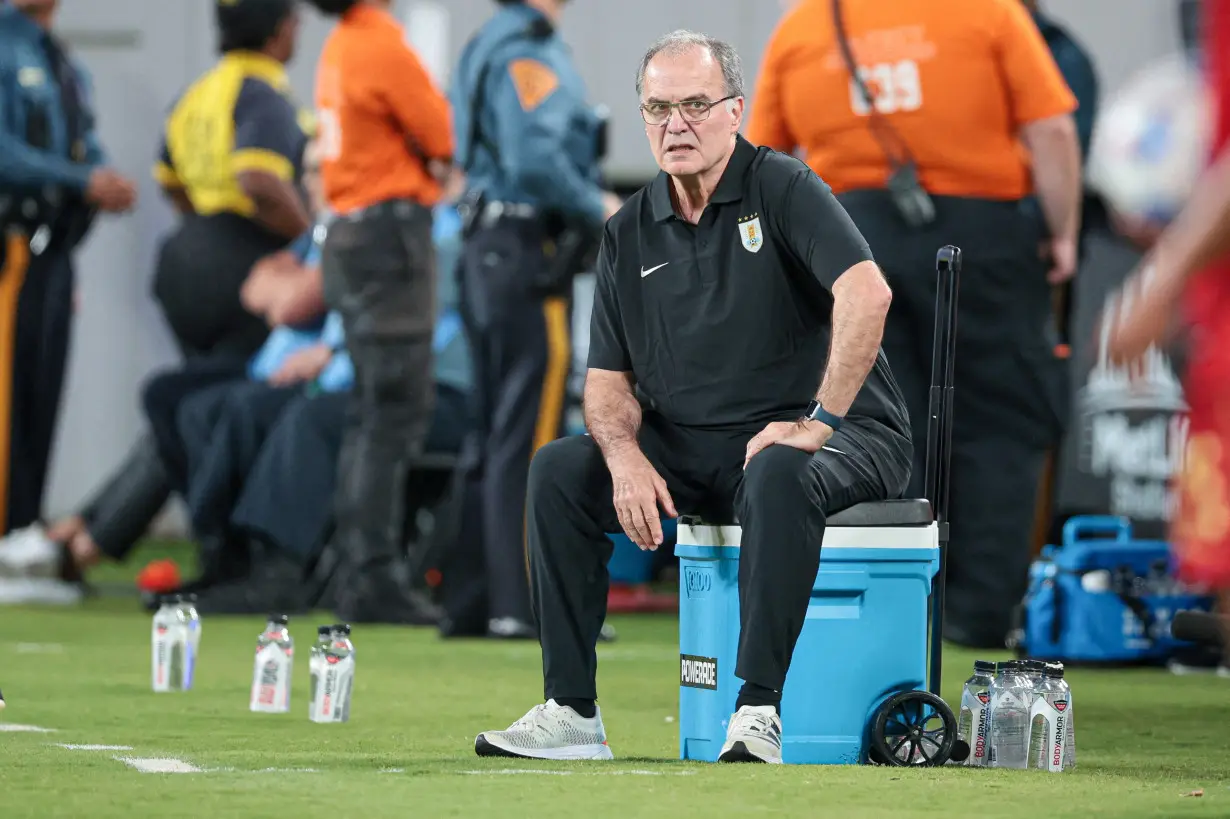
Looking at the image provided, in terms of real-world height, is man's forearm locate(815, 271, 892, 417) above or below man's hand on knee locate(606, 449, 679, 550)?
above

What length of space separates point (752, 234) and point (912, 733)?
87 centimetres

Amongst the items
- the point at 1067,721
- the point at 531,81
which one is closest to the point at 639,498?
the point at 1067,721

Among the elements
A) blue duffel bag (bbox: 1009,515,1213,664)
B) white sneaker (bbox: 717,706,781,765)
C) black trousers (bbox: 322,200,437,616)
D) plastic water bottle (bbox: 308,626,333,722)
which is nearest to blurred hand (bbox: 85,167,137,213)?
black trousers (bbox: 322,200,437,616)

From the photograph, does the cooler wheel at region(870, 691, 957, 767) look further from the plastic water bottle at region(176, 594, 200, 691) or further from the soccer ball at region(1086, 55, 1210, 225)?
the soccer ball at region(1086, 55, 1210, 225)

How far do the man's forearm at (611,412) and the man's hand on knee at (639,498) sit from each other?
1.6 inches

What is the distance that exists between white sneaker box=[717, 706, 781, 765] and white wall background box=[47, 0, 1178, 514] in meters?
9.45

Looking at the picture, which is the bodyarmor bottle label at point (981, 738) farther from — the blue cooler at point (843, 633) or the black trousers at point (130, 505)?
the black trousers at point (130, 505)

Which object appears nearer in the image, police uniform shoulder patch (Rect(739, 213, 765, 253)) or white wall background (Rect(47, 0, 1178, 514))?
police uniform shoulder patch (Rect(739, 213, 765, 253))

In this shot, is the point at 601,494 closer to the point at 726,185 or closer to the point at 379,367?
the point at 726,185

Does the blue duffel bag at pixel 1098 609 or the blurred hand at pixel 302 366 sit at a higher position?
the blurred hand at pixel 302 366

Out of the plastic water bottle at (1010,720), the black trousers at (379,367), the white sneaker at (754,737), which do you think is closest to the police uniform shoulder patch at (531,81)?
the black trousers at (379,367)

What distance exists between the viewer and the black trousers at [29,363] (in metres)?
8.46

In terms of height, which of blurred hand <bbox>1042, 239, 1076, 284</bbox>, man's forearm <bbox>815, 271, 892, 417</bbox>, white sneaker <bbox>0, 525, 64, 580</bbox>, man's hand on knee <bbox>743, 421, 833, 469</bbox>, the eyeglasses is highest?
the eyeglasses

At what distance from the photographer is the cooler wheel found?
365cm
